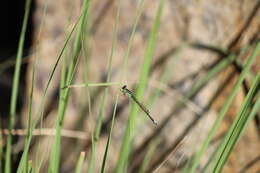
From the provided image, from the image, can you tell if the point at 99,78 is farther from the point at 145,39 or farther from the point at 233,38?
the point at 233,38

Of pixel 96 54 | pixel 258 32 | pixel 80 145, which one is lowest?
pixel 258 32

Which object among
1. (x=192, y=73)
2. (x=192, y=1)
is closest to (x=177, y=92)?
(x=192, y=73)

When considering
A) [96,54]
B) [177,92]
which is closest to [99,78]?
[96,54]

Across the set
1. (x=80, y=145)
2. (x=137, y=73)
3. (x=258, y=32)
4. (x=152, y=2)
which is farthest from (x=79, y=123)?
(x=258, y=32)

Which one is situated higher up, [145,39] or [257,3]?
[145,39]

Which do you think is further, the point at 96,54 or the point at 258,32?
the point at 96,54

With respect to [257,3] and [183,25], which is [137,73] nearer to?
[183,25]

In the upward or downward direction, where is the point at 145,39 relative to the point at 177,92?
upward

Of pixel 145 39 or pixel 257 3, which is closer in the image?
pixel 257 3
